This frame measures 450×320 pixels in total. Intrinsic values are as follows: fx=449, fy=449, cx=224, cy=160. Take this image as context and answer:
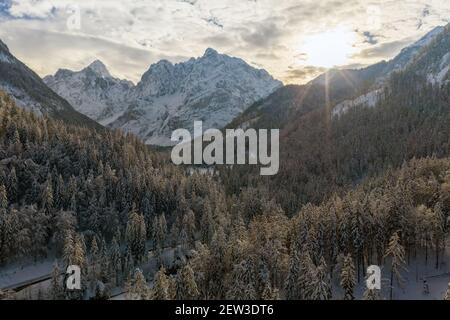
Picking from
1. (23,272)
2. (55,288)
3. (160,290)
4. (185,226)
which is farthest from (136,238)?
(160,290)

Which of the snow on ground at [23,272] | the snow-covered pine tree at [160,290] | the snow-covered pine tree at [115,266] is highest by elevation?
the snow-covered pine tree at [160,290]

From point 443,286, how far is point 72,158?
13731 cm

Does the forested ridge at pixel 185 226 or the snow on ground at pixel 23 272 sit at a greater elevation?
the forested ridge at pixel 185 226

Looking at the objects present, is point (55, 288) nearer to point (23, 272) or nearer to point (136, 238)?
point (23, 272)

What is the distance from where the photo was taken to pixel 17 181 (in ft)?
493

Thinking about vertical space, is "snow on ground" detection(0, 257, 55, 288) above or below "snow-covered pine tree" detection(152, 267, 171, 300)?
below

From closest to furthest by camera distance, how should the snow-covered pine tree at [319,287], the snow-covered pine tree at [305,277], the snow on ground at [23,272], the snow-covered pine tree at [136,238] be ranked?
the snow-covered pine tree at [319,287]
the snow-covered pine tree at [305,277]
the snow on ground at [23,272]
the snow-covered pine tree at [136,238]

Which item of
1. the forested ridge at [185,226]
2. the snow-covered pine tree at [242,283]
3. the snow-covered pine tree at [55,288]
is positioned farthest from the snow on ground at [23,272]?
the snow-covered pine tree at [242,283]

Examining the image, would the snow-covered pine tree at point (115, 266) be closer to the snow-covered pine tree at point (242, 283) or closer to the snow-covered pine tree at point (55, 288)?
the snow-covered pine tree at point (55, 288)

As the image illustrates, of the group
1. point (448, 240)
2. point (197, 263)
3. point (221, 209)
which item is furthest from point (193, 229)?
point (448, 240)

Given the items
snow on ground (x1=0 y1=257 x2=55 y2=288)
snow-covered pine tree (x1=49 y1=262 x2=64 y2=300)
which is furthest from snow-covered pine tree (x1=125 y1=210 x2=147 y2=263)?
snow-covered pine tree (x1=49 y1=262 x2=64 y2=300)

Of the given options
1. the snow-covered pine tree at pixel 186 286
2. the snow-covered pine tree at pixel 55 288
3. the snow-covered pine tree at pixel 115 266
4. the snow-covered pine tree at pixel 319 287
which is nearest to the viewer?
the snow-covered pine tree at pixel 319 287

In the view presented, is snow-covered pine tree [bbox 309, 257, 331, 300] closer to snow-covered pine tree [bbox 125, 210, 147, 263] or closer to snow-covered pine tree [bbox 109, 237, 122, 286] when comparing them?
snow-covered pine tree [bbox 109, 237, 122, 286]

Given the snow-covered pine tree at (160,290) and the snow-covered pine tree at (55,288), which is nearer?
the snow-covered pine tree at (160,290)
